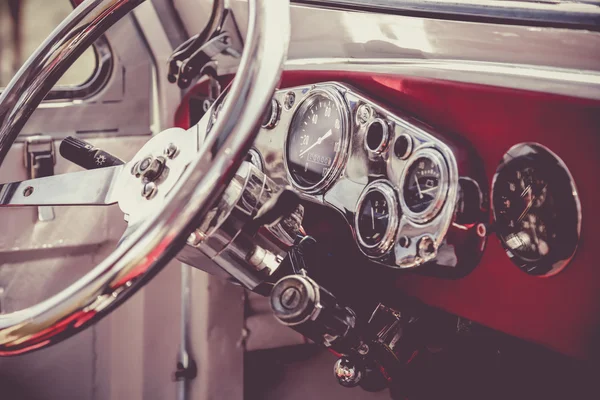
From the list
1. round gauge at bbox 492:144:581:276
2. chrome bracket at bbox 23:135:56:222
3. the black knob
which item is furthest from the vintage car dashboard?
chrome bracket at bbox 23:135:56:222

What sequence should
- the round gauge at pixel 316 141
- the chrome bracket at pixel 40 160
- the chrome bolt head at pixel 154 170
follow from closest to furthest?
1. the chrome bolt head at pixel 154 170
2. the round gauge at pixel 316 141
3. the chrome bracket at pixel 40 160

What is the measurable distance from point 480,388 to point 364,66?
0.62 m

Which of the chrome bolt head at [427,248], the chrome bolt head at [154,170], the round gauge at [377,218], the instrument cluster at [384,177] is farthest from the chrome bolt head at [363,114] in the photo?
the chrome bolt head at [154,170]

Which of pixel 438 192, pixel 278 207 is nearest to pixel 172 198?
pixel 278 207

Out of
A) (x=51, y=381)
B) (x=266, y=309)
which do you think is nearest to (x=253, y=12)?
(x=266, y=309)

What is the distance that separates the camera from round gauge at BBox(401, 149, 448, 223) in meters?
0.82

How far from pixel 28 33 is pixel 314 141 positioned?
102 cm

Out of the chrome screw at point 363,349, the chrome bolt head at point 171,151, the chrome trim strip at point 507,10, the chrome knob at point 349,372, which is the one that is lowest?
the chrome knob at point 349,372

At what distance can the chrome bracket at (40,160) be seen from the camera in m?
1.50

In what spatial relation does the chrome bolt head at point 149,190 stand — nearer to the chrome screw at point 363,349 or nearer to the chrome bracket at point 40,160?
the chrome screw at point 363,349

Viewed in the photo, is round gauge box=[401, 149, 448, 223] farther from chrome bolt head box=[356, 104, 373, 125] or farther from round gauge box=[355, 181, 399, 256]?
chrome bolt head box=[356, 104, 373, 125]

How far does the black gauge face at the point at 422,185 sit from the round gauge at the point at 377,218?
0.03 m

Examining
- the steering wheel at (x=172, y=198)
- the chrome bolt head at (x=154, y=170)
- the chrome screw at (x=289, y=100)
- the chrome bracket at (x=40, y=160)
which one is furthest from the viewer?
the chrome bracket at (x=40, y=160)

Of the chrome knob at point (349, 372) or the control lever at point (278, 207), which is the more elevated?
the control lever at point (278, 207)
